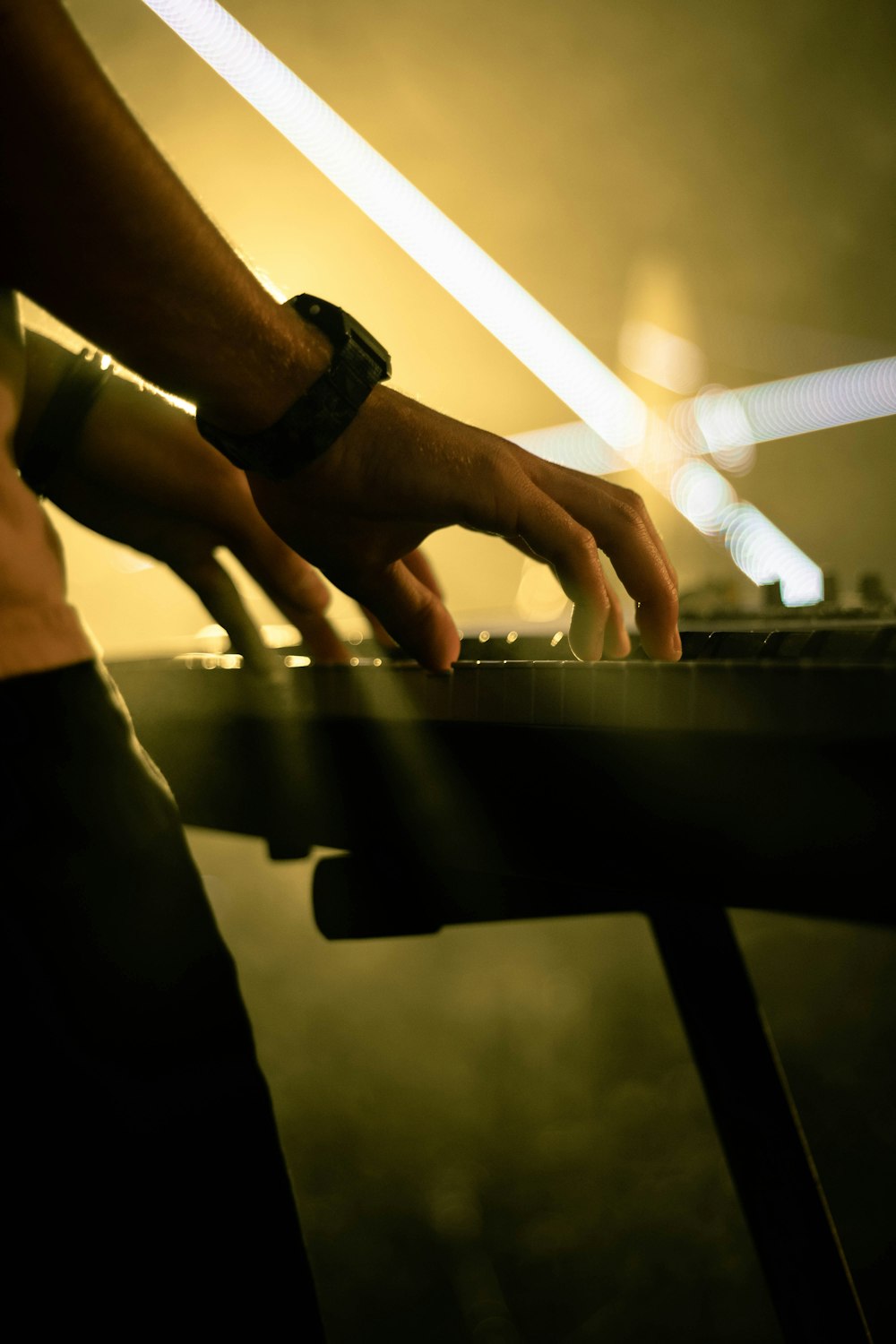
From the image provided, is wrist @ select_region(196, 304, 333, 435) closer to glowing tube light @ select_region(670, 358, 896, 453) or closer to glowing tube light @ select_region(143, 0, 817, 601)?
glowing tube light @ select_region(143, 0, 817, 601)

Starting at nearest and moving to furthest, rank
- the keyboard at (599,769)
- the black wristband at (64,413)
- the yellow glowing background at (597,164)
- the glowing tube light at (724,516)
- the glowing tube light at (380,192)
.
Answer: the keyboard at (599,769)
the black wristband at (64,413)
the glowing tube light at (380,192)
the glowing tube light at (724,516)
the yellow glowing background at (597,164)

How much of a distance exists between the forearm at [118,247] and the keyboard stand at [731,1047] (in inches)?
→ 13.8

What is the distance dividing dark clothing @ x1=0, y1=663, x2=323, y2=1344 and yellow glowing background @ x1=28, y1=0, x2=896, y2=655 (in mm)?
3976

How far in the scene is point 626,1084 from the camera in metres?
1.91

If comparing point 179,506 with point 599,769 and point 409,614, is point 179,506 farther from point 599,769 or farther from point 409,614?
point 599,769

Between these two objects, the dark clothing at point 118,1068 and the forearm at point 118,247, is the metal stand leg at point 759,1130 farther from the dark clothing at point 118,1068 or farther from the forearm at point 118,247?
the forearm at point 118,247

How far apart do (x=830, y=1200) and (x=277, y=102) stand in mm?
3140

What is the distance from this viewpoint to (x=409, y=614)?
504 millimetres

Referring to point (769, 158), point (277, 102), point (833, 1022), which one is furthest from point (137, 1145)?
point (769, 158)

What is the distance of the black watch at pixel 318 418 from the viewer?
0.43 meters

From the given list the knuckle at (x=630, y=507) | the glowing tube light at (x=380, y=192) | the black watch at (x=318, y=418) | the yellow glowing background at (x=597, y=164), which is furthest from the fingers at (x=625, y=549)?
the yellow glowing background at (x=597, y=164)

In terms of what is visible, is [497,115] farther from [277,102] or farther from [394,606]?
[394,606]

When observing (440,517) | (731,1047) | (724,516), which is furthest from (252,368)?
(724,516)

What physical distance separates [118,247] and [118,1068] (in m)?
0.34
